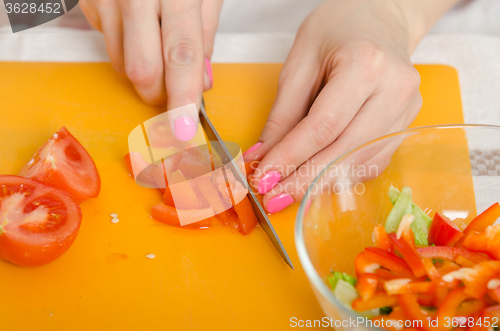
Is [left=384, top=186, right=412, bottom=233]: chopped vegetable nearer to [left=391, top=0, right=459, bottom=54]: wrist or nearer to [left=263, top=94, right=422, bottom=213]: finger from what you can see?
[left=263, top=94, right=422, bottom=213]: finger

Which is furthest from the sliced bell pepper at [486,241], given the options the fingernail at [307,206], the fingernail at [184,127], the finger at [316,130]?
the fingernail at [184,127]

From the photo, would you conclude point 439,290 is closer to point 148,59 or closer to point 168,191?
point 168,191

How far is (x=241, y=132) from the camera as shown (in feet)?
5.48

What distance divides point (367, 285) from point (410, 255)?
0.13m

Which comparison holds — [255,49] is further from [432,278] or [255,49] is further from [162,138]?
[432,278]

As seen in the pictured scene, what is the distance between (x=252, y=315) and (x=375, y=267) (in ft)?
1.27

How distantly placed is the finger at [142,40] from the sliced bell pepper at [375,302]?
1.14 m

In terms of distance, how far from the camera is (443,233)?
107 cm

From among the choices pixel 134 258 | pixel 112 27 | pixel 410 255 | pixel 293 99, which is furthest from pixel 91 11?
pixel 410 255

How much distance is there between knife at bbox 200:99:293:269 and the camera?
126 centimetres

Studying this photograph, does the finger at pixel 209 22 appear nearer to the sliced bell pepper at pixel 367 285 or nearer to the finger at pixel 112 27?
the finger at pixel 112 27

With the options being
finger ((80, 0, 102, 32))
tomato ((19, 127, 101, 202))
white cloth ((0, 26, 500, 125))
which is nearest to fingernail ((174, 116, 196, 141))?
tomato ((19, 127, 101, 202))

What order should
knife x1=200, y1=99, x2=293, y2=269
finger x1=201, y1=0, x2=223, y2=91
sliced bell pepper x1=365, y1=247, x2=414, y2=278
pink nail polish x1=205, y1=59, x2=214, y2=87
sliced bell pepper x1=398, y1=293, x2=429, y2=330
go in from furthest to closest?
finger x1=201, y1=0, x2=223, y2=91, pink nail polish x1=205, y1=59, x2=214, y2=87, knife x1=200, y1=99, x2=293, y2=269, sliced bell pepper x1=365, y1=247, x2=414, y2=278, sliced bell pepper x1=398, y1=293, x2=429, y2=330

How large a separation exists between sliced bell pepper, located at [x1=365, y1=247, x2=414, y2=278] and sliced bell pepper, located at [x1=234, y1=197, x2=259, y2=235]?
45 cm
